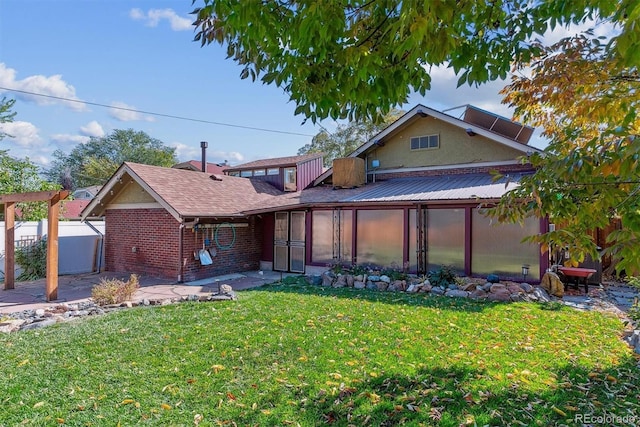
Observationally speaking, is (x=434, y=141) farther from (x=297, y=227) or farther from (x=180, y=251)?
(x=180, y=251)

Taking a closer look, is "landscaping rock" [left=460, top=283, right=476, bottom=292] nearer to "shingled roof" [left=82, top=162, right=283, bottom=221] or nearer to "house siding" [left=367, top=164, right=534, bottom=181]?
"house siding" [left=367, top=164, right=534, bottom=181]

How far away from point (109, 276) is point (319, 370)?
11.5m

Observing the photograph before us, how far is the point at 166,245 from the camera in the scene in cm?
1252

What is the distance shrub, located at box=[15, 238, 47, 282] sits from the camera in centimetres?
1260

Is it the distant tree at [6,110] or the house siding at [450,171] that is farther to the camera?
the distant tree at [6,110]

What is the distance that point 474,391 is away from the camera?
12.9ft

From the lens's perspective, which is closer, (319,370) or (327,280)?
(319,370)

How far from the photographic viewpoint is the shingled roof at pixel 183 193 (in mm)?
12009

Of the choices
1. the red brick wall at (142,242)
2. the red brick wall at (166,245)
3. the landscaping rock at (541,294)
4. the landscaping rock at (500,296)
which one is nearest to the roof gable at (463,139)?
the landscaping rock at (541,294)

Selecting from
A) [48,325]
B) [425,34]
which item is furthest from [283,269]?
[425,34]

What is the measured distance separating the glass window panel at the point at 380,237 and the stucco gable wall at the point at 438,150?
339 cm

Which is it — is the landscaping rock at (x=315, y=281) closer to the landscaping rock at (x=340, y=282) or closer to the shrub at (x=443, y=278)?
the landscaping rock at (x=340, y=282)

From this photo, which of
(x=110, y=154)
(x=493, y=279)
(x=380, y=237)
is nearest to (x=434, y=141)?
(x=380, y=237)

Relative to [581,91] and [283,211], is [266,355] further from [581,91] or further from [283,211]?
[283,211]
